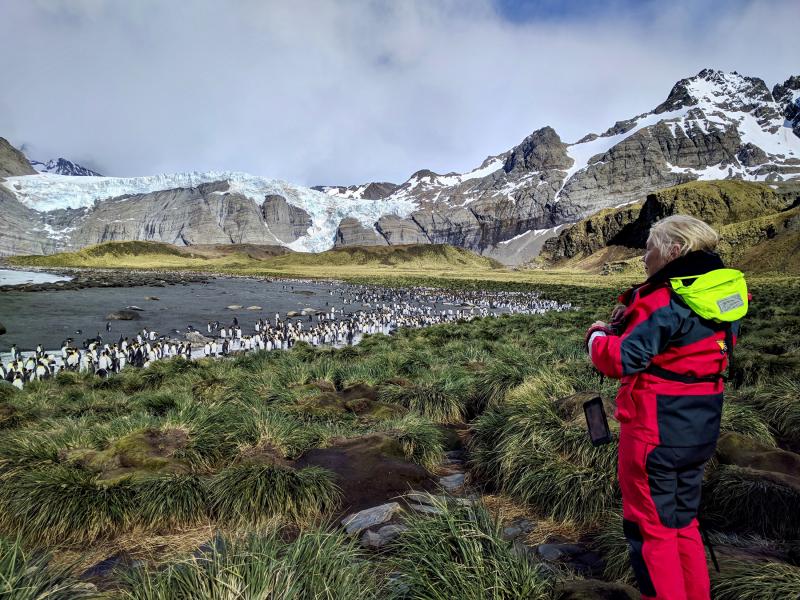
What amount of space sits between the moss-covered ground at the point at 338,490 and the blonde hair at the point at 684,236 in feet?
6.42

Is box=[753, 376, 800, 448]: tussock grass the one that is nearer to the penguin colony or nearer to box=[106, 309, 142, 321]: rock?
the penguin colony

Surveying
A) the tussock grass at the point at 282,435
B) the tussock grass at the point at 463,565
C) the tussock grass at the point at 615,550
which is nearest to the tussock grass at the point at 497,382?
the tussock grass at the point at 282,435

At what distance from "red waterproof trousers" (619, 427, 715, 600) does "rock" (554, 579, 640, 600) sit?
0.28m

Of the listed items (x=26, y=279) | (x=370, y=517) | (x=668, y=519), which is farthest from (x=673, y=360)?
(x=26, y=279)

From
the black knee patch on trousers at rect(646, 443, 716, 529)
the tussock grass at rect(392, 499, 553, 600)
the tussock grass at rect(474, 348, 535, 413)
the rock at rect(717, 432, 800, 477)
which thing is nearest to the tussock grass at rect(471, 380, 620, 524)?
the rock at rect(717, 432, 800, 477)

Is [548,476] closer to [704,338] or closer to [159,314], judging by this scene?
[704,338]

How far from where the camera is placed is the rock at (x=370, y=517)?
4242 millimetres

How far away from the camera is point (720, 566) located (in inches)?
122

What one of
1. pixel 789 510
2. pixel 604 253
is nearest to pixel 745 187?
pixel 604 253

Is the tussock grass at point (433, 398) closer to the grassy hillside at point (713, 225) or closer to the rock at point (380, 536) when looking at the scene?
the rock at point (380, 536)

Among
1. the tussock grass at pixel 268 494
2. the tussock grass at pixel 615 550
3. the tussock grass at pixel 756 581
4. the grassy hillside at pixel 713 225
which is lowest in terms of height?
the tussock grass at pixel 268 494

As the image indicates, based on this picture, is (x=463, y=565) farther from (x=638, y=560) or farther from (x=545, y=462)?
(x=545, y=462)

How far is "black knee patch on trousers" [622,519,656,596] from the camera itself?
2566mm

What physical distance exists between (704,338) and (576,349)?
31.2ft
